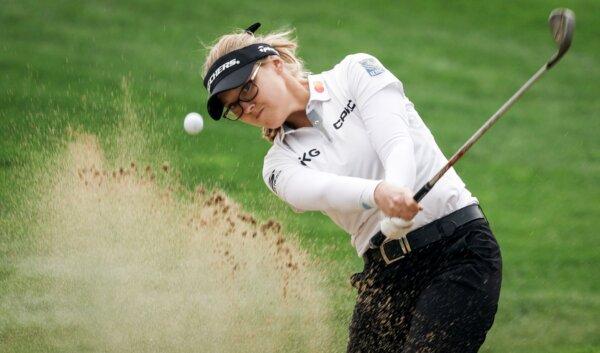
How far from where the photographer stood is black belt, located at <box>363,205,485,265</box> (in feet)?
10.5

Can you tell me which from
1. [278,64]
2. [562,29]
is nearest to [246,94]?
[278,64]

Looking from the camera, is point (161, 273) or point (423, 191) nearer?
point (423, 191)

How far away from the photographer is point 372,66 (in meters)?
3.27

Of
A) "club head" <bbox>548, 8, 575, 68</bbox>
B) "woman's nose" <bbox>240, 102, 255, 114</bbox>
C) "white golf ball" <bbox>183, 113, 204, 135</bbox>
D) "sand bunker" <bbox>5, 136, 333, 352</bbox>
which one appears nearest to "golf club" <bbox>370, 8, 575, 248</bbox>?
"club head" <bbox>548, 8, 575, 68</bbox>

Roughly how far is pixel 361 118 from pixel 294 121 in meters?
0.22

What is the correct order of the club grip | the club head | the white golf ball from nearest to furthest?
the club grip → the club head → the white golf ball

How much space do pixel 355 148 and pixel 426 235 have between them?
0.35 metres

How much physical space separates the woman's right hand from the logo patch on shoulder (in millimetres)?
458

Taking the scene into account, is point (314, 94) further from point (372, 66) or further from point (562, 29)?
point (562, 29)

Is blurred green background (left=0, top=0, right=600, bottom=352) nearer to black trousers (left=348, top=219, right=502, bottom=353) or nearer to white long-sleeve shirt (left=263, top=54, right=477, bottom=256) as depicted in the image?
black trousers (left=348, top=219, right=502, bottom=353)

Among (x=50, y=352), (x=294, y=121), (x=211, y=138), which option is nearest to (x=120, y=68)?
(x=211, y=138)

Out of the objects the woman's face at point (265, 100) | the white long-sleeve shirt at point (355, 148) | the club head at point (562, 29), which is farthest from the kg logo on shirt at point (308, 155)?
the club head at point (562, 29)

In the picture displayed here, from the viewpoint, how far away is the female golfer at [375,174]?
10.2 feet

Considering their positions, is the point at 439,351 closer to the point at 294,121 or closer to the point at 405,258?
the point at 405,258
